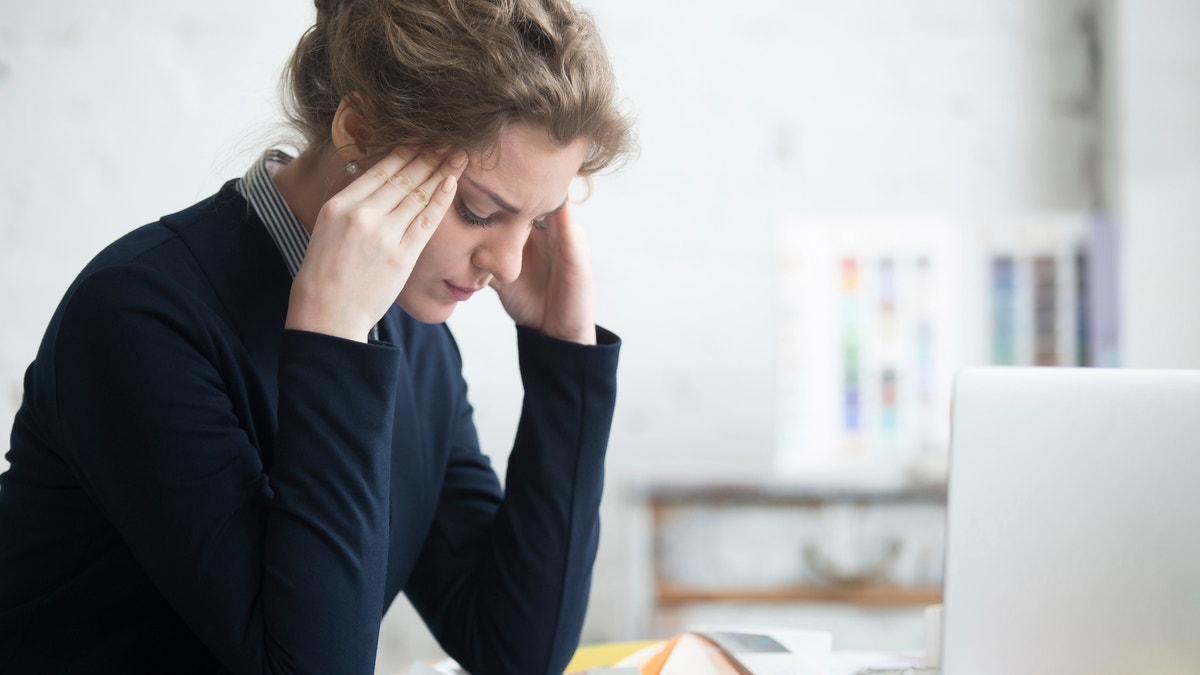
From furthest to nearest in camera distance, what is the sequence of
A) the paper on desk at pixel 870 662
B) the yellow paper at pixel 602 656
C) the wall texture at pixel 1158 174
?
the wall texture at pixel 1158 174
the yellow paper at pixel 602 656
the paper on desk at pixel 870 662

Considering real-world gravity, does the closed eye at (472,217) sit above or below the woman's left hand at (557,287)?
above

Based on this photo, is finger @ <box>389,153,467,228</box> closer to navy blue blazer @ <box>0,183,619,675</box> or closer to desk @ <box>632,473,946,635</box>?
navy blue blazer @ <box>0,183,619,675</box>

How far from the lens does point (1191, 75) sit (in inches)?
99.2

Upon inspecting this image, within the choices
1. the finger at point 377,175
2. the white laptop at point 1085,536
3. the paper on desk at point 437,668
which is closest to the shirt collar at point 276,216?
the finger at point 377,175

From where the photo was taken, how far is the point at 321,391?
825 mm

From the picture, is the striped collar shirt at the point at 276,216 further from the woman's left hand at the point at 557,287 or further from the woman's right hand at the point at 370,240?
the woman's left hand at the point at 557,287

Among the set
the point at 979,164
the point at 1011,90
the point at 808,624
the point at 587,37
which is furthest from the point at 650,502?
the point at 587,37

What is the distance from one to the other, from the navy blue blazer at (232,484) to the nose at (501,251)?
0.13 meters

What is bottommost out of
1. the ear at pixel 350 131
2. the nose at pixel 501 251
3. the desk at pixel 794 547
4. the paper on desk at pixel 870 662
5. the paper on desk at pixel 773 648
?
the desk at pixel 794 547

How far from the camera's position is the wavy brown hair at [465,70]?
88cm

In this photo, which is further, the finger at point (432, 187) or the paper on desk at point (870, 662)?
the paper on desk at point (870, 662)

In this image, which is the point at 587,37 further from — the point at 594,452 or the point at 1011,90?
the point at 1011,90

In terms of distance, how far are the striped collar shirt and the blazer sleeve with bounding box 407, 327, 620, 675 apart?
0.87 ft

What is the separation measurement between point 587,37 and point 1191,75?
2163mm
